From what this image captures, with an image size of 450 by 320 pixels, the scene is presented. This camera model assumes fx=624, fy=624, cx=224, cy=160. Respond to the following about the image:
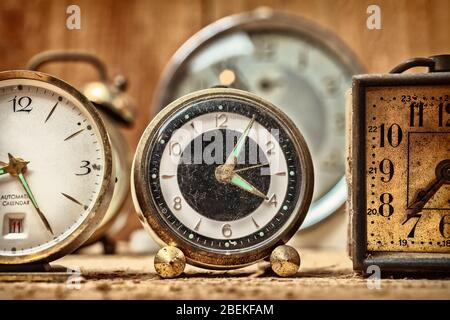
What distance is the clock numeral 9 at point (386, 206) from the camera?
3.61 feet

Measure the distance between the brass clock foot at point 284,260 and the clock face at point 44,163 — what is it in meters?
0.33

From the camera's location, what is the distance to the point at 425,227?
3.61ft

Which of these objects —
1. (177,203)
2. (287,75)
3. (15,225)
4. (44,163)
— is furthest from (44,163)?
(287,75)

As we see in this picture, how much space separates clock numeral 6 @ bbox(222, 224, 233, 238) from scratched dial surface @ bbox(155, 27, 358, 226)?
0.73 meters

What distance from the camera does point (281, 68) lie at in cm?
180

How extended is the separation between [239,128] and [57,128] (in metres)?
0.33

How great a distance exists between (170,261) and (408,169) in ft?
1.47

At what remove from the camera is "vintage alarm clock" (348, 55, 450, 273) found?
1091mm

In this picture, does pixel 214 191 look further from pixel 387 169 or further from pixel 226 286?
pixel 387 169

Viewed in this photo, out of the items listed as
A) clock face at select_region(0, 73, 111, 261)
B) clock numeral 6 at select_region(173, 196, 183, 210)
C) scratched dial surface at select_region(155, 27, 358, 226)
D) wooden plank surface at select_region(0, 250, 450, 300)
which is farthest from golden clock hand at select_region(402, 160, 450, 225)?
scratched dial surface at select_region(155, 27, 358, 226)

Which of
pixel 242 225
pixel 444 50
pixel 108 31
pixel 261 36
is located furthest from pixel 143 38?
pixel 242 225

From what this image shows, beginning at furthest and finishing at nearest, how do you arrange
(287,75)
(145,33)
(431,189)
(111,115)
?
(145,33) < (287,75) < (111,115) < (431,189)

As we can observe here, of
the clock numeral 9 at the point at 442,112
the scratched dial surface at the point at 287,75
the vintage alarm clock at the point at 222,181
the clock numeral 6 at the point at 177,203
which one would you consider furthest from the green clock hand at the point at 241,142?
the scratched dial surface at the point at 287,75

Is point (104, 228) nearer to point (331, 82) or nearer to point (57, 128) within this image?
point (57, 128)
